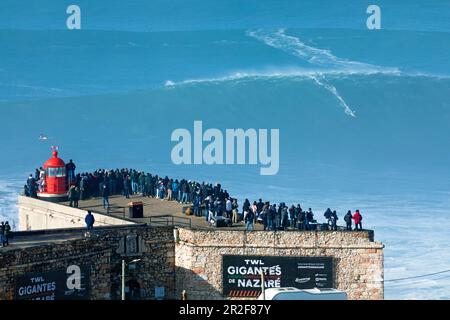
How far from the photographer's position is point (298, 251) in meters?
35.3

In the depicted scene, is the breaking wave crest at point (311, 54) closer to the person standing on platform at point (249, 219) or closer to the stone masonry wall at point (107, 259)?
the person standing on platform at point (249, 219)

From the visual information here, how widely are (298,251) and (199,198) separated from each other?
5.28 metres

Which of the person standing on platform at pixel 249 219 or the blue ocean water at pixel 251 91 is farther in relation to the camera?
the blue ocean water at pixel 251 91

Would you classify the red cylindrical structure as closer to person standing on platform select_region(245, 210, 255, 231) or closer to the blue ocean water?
person standing on platform select_region(245, 210, 255, 231)

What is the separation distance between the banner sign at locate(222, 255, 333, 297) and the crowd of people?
1.15 meters

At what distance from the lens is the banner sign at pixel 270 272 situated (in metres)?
35.3

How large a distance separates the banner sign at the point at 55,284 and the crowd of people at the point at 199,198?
550 centimetres

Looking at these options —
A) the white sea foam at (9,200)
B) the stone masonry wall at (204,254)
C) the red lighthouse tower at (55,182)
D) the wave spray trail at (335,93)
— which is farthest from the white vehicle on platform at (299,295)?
the wave spray trail at (335,93)

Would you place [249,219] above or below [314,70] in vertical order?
below

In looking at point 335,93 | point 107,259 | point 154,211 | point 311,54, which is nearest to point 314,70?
point 335,93

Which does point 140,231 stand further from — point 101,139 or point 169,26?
point 169,26

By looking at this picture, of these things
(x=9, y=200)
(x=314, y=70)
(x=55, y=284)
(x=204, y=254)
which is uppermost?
(x=314, y=70)

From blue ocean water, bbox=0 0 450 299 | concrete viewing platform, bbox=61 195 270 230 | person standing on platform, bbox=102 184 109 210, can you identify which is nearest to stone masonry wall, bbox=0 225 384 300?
concrete viewing platform, bbox=61 195 270 230

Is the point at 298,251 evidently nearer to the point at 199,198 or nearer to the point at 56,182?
the point at 199,198
